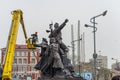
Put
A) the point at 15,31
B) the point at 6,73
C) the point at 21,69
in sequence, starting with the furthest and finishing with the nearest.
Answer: the point at 21,69
the point at 15,31
the point at 6,73

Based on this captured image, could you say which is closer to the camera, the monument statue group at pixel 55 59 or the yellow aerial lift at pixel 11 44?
the yellow aerial lift at pixel 11 44

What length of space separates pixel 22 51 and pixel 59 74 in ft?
430

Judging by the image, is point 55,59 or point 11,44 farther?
point 11,44

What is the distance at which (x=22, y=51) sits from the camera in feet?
509

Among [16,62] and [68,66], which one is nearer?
[68,66]

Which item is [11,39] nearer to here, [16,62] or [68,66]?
[68,66]

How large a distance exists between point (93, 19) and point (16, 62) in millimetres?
129570

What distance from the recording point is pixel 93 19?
30.0 m

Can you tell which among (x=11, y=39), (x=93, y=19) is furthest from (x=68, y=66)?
(x=93, y=19)


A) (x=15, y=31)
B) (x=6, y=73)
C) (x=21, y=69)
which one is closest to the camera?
(x=6, y=73)

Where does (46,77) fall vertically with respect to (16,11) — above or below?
below

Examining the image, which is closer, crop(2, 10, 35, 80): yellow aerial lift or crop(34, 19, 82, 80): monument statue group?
crop(2, 10, 35, 80): yellow aerial lift

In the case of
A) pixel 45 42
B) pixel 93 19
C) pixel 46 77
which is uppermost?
pixel 93 19

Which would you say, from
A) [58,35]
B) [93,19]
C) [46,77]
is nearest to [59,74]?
[46,77]
